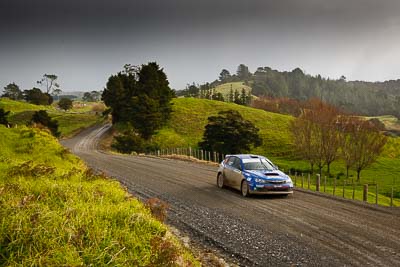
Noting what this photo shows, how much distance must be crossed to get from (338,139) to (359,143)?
2.68 metres

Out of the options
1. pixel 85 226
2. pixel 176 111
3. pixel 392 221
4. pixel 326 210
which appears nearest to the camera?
pixel 85 226

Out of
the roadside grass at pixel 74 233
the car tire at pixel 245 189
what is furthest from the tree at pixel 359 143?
the roadside grass at pixel 74 233

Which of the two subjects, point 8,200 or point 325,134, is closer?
point 8,200

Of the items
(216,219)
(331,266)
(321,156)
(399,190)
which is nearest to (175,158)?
(321,156)

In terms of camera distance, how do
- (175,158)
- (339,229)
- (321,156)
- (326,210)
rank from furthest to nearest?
(321,156), (175,158), (326,210), (339,229)

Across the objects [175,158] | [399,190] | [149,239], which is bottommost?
[399,190]

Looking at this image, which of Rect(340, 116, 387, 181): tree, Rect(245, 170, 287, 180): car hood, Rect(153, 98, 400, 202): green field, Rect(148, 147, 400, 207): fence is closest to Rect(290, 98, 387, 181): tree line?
Rect(340, 116, 387, 181): tree

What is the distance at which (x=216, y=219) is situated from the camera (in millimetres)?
11828

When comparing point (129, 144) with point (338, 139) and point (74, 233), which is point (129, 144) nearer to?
point (338, 139)

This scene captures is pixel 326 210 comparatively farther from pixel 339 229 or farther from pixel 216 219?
pixel 216 219

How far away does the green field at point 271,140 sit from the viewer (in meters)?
50.5

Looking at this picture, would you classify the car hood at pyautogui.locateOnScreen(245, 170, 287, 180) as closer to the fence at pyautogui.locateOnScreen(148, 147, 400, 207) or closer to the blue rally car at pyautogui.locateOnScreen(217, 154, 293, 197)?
the blue rally car at pyautogui.locateOnScreen(217, 154, 293, 197)

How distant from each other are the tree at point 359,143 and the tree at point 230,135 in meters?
11.0

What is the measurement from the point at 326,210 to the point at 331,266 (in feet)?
18.3
